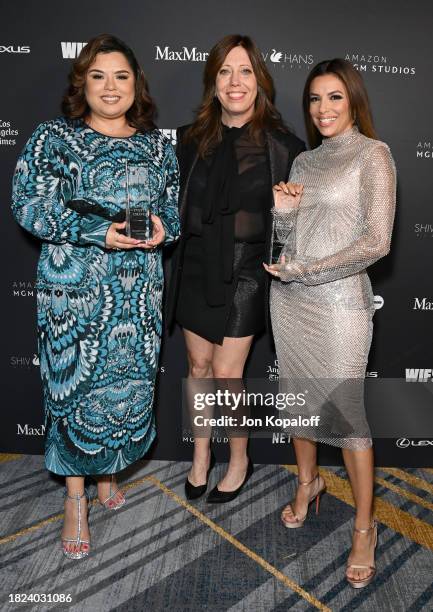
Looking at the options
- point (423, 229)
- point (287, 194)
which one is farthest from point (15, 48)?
point (423, 229)

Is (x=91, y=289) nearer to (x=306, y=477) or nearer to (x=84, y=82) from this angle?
(x=84, y=82)

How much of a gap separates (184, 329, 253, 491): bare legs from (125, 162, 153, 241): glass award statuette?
2.09ft

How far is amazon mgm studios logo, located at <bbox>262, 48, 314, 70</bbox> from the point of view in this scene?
2551 millimetres

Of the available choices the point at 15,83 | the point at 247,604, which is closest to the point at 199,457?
the point at 247,604

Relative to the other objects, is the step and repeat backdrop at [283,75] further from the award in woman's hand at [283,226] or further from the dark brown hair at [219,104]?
the award in woman's hand at [283,226]

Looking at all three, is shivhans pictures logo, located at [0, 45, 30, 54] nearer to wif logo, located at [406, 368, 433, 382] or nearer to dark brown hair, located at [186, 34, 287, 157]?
dark brown hair, located at [186, 34, 287, 157]

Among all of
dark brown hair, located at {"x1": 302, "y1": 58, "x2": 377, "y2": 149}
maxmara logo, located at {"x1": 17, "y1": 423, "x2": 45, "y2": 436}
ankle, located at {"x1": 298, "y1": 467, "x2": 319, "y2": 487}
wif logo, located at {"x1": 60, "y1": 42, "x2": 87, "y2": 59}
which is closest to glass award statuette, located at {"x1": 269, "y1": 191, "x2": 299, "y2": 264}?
dark brown hair, located at {"x1": 302, "y1": 58, "x2": 377, "y2": 149}

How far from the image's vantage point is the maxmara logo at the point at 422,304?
9.21ft

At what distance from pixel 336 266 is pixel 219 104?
2.88ft

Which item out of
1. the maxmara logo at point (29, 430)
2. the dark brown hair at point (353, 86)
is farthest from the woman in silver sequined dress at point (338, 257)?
the maxmara logo at point (29, 430)

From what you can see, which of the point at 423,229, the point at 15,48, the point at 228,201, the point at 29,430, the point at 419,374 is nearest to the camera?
the point at 228,201

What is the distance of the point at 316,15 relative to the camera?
8.25 feet

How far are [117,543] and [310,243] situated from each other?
4.70ft

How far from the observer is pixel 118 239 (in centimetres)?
204
